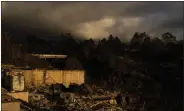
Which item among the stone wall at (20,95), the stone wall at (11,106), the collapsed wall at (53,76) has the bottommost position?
the stone wall at (11,106)

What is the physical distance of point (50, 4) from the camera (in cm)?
473

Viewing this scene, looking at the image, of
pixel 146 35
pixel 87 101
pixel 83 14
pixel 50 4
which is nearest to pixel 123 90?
pixel 87 101

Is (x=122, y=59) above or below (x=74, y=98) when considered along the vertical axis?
above

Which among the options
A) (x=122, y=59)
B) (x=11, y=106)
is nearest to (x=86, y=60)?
(x=122, y=59)

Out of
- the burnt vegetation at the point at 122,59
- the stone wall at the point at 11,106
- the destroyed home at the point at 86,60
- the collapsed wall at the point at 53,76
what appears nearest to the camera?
the stone wall at the point at 11,106

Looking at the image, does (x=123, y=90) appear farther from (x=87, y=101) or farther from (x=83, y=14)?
(x=83, y=14)

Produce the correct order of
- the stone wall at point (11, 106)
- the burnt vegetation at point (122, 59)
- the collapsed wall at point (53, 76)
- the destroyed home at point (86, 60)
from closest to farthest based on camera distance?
the stone wall at point (11, 106) → the destroyed home at point (86, 60) → the burnt vegetation at point (122, 59) → the collapsed wall at point (53, 76)

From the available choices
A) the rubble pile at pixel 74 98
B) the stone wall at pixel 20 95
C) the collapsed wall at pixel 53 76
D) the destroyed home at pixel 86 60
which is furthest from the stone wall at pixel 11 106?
the collapsed wall at pixel 53 76

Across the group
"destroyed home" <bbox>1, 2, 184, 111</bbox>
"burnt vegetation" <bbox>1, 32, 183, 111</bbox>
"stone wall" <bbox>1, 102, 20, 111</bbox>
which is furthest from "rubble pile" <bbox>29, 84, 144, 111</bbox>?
"stone wall" <bbox>1, 102, 20, 111</bbox>

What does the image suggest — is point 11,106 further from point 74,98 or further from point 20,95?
point 74,98

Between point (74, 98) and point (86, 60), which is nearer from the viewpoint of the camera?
point (74, 98)

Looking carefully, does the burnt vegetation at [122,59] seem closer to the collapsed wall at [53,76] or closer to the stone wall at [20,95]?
the collapsed wall at [53,76]

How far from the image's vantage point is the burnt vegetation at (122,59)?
509cm

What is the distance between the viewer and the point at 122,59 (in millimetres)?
5363
